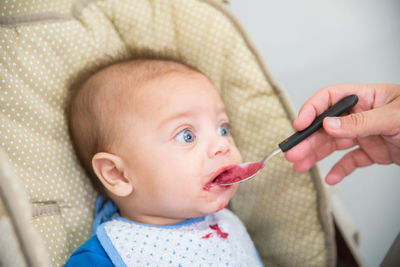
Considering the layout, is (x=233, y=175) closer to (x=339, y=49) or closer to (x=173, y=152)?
(x=173, y=152)

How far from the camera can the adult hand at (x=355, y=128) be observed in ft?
2.36

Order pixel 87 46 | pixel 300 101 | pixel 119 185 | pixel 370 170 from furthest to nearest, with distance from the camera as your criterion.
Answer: pixel 300 101
pixel 370 170
pixel 87 46
pixel 119 185

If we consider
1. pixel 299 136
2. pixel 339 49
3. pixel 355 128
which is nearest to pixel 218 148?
pixel 299 136

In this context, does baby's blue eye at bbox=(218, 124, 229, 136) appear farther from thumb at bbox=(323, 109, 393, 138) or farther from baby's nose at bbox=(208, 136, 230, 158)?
thumb at bbox=(323, 109, 393, 138)

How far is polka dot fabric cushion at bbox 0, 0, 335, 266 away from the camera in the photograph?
2.61ft

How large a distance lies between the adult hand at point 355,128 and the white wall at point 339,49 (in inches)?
11.3

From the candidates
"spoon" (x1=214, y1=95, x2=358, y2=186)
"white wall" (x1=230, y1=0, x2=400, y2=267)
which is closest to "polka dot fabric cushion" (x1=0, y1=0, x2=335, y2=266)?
"spoon" (x1=214, y1=95, x2=358, y2=186)

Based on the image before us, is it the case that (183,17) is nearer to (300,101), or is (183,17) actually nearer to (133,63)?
(133,63)

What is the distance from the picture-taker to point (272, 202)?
958mm

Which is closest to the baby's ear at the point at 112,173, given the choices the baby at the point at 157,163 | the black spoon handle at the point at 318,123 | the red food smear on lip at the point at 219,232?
the baby at the point at 157,163

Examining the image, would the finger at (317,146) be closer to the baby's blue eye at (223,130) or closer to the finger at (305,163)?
the finger at (305,163)

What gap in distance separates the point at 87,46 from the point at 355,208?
3.56 feet

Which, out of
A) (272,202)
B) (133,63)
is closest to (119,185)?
(133,63)

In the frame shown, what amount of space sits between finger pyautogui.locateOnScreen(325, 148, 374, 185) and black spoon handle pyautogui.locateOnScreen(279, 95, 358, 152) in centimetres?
23
